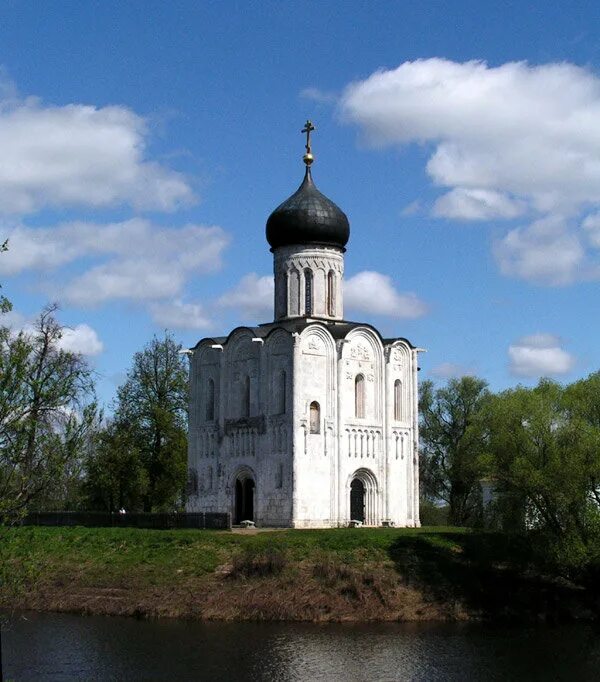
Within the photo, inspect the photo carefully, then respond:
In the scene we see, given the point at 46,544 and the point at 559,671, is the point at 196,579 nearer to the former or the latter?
the point at 46,544

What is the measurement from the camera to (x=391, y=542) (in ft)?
99.9

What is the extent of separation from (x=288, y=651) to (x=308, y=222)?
59.6ft

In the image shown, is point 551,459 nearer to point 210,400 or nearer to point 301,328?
point 301,328

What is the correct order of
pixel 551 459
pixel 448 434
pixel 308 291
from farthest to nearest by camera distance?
pixel 448 434 → pixel 308 291 → pixel 551 459

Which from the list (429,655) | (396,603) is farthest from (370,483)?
(429,655)

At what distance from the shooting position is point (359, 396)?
36.7 metres

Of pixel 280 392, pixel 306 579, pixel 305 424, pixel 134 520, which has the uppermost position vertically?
pixel 280 392

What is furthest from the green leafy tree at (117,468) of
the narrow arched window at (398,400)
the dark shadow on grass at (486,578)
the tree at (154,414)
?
the dark shadow on grass at (486,578)

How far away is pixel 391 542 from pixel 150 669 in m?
11.1

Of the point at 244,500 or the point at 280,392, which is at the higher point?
the point at 280,392

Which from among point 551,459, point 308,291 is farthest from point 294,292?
point 551,459

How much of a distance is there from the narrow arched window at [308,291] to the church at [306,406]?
35 mm

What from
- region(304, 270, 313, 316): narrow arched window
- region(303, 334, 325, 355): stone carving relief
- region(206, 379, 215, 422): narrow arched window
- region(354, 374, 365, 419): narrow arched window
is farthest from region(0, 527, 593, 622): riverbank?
region(304, 270, 313, 316): narrow arched window

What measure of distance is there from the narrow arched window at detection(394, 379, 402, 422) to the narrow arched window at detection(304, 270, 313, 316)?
13.1 ft
